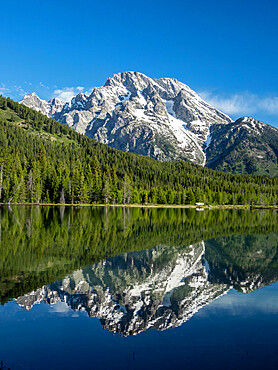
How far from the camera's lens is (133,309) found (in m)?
17.6

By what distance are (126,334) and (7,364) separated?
5.46m

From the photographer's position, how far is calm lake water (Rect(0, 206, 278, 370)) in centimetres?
1262

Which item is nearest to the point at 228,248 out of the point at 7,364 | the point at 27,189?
the point at 7,364

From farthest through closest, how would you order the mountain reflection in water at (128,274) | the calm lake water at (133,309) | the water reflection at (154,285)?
the mountain reflection in water at (128,274), the water reflection at (154,285), the calm lake water at (133,309)

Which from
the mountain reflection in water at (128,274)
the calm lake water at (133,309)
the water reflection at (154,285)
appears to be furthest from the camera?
the mountain reflection in water at (128,274)

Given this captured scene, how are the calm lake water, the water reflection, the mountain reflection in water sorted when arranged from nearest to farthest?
the calm lake water < the water reflection < the mountain reflection in water

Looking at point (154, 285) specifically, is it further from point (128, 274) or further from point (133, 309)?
point (133, 309)

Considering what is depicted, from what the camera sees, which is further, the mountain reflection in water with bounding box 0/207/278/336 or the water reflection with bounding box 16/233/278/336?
the mountain reflection in water with bounding box 0/207/278/336

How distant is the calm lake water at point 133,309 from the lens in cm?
1262

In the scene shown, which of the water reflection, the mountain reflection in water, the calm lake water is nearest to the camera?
the calm lake water

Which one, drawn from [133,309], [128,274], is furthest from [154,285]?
[133,309]

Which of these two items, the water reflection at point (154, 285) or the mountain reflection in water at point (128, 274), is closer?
the water reflection at point (154, 285)

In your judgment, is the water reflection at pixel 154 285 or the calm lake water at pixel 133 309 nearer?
the calm lake water at pixel 133 309

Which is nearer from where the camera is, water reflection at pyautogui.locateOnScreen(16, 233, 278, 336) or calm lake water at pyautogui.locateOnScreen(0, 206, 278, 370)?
calm lake water at pyautogui.locateOnScreen(0, 206, 278, 370)
